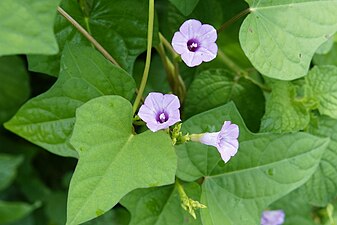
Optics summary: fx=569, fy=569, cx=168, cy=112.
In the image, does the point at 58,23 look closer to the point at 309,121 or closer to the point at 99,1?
the point at 99,1

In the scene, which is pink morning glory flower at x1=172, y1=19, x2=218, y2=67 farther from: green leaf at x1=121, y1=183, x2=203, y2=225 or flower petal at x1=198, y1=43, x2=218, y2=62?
green leaf at x1=121, y1=183, x2=203, y2=225

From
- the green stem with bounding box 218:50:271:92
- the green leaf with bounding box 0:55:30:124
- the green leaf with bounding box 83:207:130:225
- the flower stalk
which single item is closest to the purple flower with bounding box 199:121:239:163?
the flower stalk

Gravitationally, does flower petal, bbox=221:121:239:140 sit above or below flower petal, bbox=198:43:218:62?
below

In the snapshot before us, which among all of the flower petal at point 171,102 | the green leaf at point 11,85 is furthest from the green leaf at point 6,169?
the flower petal at point 171,102

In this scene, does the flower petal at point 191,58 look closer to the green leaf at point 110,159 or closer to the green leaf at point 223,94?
the green leaf at point 110,159

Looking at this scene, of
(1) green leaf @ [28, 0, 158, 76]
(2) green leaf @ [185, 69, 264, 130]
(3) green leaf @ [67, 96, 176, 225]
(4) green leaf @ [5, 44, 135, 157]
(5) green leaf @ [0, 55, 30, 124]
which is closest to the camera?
(3) green leaf @ [67, 96, 176, 225]

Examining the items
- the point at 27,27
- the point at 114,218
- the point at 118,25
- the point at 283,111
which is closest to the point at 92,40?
the point at 118,25

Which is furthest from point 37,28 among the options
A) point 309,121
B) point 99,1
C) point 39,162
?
point 39,162
